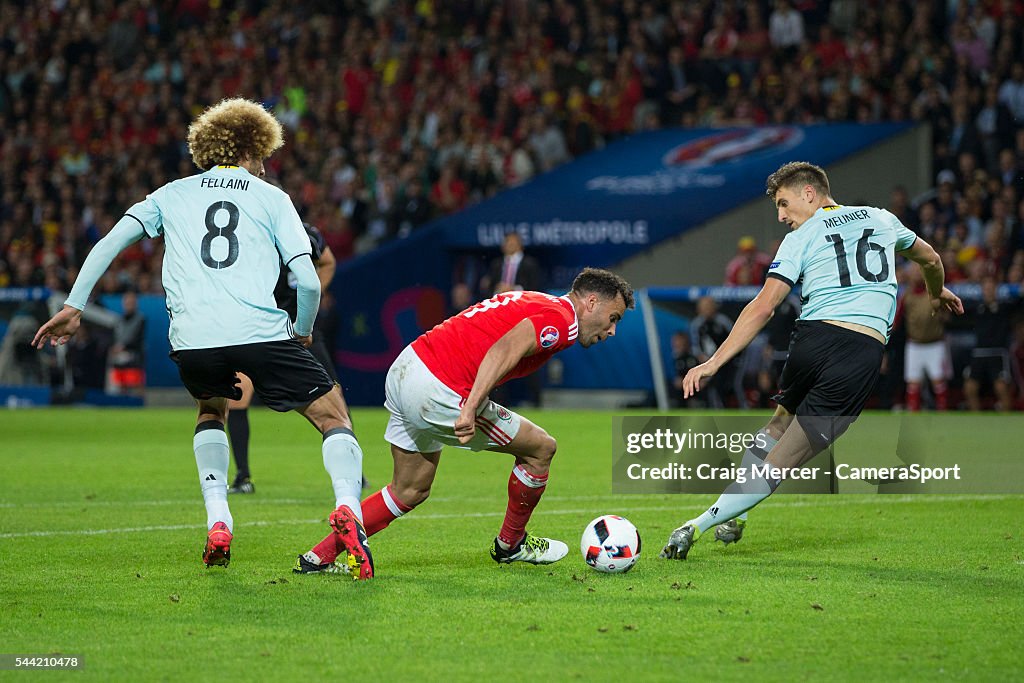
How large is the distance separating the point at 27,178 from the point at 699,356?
14.7 meters

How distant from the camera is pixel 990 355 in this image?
57.5 ft

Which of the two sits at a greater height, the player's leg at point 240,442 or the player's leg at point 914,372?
the player's leg at point 914,372

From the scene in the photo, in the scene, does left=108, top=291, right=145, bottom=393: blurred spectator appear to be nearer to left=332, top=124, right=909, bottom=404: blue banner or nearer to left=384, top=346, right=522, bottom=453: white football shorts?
left=332, top=124, right=909, bottom=404: blue banner

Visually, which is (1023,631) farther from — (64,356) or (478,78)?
(478,78)

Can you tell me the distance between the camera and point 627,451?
43.8ft

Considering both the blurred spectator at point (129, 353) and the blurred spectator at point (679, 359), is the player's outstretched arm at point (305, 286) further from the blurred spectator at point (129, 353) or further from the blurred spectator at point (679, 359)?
the blurred spectator at point (129, 353)

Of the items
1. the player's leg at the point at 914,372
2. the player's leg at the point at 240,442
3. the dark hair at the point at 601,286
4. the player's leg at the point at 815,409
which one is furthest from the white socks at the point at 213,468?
the player's leg at the point at 914,372

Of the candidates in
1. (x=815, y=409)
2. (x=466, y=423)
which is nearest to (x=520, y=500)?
(x=466, y=423)

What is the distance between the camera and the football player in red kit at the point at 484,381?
6.34 metres

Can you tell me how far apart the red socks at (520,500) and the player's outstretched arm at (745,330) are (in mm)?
879

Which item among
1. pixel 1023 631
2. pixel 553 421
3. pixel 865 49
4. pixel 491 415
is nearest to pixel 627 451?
pixel 553 421

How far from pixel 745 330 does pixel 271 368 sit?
2.20 meters

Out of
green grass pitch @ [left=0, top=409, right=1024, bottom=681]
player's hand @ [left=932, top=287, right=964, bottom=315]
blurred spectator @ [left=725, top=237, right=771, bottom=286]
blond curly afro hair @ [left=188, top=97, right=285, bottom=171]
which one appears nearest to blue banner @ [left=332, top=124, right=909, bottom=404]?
blurred spectator @ [left=725, top=237, right=771, bottom=286]

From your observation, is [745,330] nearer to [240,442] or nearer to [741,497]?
[741,497]
